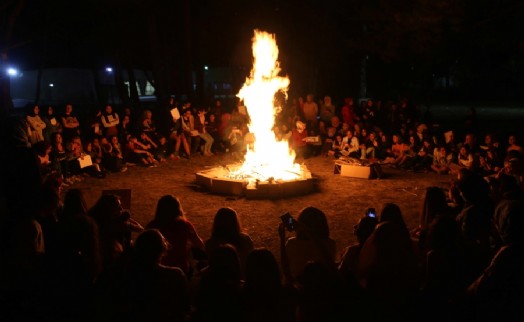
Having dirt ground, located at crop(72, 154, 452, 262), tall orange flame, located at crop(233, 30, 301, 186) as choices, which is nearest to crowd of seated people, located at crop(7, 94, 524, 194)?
dirt ground, located at crop(72, 154, 452, 262)

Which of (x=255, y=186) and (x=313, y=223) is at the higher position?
(x=313, y=223)

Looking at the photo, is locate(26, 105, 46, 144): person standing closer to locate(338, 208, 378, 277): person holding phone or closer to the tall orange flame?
the tall orange flame

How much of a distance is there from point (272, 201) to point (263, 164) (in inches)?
78.7

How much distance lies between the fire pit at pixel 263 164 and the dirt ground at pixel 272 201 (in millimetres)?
259

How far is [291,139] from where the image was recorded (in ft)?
53.3

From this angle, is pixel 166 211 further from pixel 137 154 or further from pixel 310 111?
pixel 310 111

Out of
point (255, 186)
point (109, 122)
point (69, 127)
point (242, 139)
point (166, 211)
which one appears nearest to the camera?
point (166, 211)

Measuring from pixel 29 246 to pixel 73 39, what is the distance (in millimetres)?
35855

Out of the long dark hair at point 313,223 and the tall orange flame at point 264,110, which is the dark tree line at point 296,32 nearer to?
the tall orange flame at point 264,110

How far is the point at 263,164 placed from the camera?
41.9 feet

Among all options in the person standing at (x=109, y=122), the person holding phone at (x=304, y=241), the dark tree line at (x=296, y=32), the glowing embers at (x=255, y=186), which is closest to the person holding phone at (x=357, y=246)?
the person holding phone at (x=304, y=241)

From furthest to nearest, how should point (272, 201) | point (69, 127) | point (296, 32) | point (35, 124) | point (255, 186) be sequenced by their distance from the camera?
point (296, 32), point (69, 127), point (35, 124), point (255, 186), point (272, 201)

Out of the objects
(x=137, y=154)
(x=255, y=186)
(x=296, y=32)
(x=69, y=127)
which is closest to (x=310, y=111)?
(x=296, y=32)

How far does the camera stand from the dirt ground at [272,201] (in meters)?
9.23
